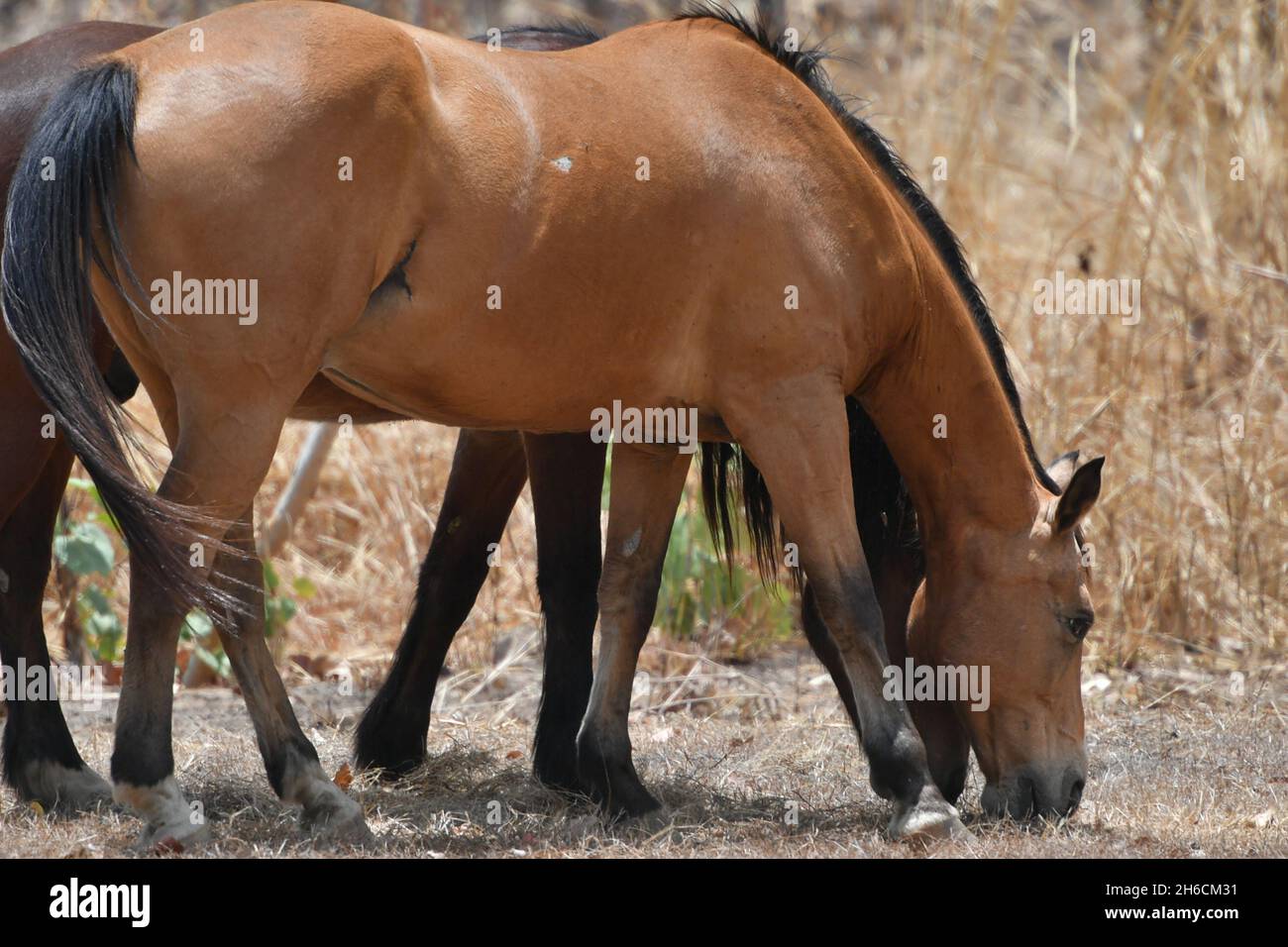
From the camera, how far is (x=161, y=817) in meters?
3.91

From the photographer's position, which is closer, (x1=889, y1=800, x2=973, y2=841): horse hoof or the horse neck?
(x1=889, y1=800, x2=973, y2=841): horse hoof

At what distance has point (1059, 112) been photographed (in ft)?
36.9

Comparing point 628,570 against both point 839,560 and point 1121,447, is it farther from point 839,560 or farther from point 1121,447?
point 1121,447

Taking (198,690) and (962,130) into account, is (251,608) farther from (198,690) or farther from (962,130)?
(962,130)

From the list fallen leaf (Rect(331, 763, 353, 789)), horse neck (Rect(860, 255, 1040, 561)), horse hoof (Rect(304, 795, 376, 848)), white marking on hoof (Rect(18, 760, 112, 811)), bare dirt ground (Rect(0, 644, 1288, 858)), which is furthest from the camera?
fallen leaf (Rect(331, 763, 353, 789))

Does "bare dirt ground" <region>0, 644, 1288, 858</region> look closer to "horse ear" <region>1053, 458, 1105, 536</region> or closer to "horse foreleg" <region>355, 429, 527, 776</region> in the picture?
"horse foreleg" <region>355, 429, 527, 776</region>

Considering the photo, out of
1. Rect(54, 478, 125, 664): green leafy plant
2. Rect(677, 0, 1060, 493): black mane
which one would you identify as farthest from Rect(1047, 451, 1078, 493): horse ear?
Rect(54, 478, 125, 664): green leafy plant

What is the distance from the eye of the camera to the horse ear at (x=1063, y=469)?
16.1ft

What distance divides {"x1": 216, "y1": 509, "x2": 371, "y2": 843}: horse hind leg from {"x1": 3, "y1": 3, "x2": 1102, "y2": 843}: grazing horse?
11 millimetres

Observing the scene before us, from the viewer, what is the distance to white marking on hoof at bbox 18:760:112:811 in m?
4.78

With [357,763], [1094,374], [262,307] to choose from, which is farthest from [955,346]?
[1094,374]

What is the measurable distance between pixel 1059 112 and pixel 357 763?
7922 millimetres

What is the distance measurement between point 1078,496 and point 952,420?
0.43 metres

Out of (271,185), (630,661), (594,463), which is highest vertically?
(271,185)
